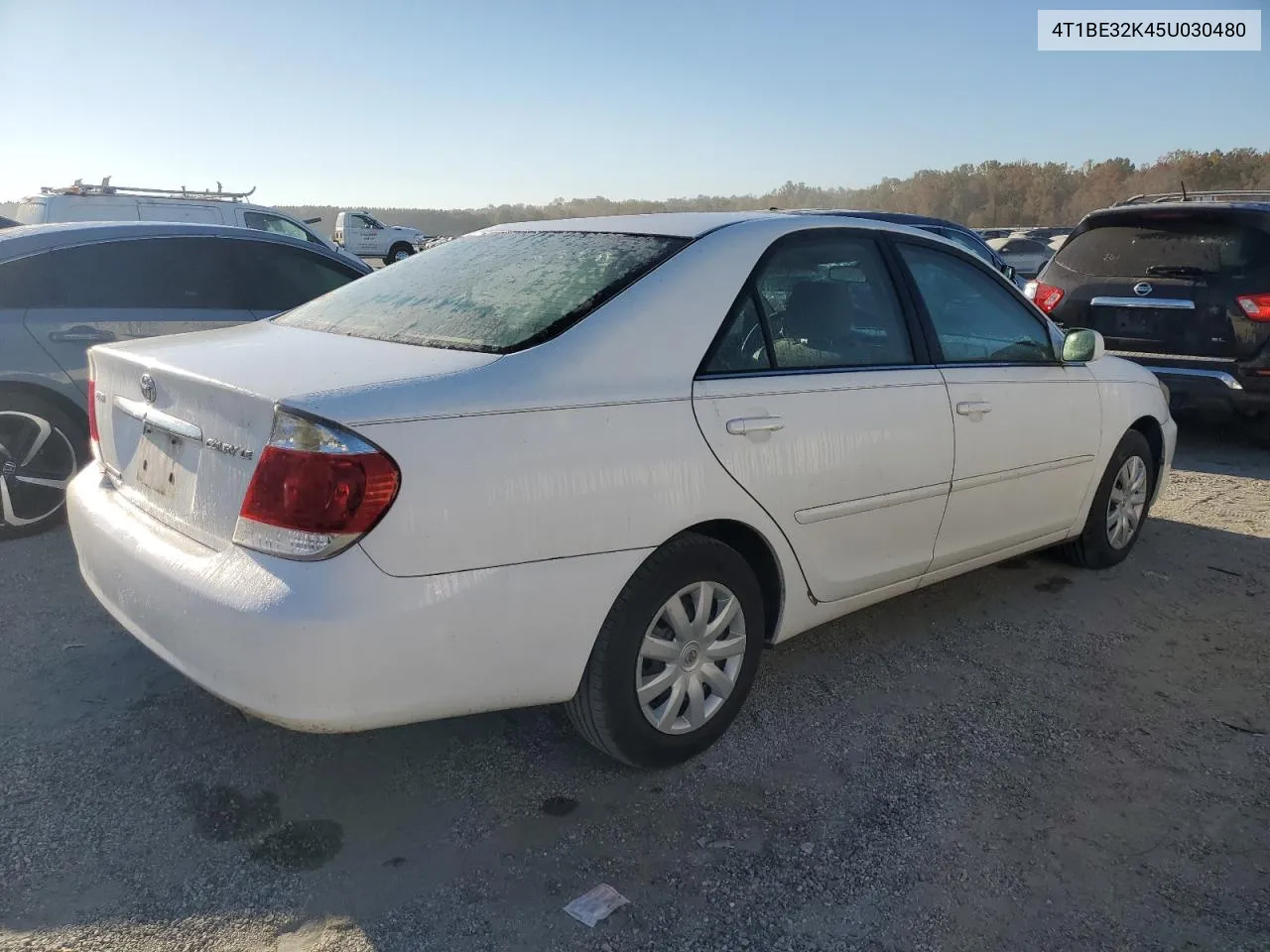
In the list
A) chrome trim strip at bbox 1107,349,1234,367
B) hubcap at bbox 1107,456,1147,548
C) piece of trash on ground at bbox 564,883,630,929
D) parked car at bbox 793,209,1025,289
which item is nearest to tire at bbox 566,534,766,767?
piece of trash on ground at bbox 564,883,630,929

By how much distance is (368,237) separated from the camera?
33.4 meters

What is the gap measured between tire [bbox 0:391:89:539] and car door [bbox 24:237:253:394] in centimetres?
22

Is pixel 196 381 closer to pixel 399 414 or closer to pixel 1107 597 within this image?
pixel 399 414

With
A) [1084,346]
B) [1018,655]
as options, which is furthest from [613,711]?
[1084,346]

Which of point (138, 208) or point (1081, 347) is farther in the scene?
point (138, 208)

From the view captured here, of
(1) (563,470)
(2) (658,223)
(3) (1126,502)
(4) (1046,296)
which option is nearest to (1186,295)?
(4) (1046,296)

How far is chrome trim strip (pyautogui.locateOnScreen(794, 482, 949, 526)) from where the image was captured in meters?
3.22

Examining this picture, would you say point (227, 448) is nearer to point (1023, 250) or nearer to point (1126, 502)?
point (1126, 502)

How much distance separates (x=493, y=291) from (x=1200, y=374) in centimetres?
589

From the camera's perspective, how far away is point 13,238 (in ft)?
→ 16.7

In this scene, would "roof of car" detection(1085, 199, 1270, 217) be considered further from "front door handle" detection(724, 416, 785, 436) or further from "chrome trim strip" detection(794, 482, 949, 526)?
"front door handle" detection(724, 416, 785, 436)

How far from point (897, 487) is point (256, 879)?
90.8 inches

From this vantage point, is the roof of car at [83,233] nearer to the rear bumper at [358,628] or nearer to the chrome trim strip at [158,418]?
the chrome trim strip at [158,418]

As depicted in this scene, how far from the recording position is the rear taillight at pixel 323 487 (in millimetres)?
2305
